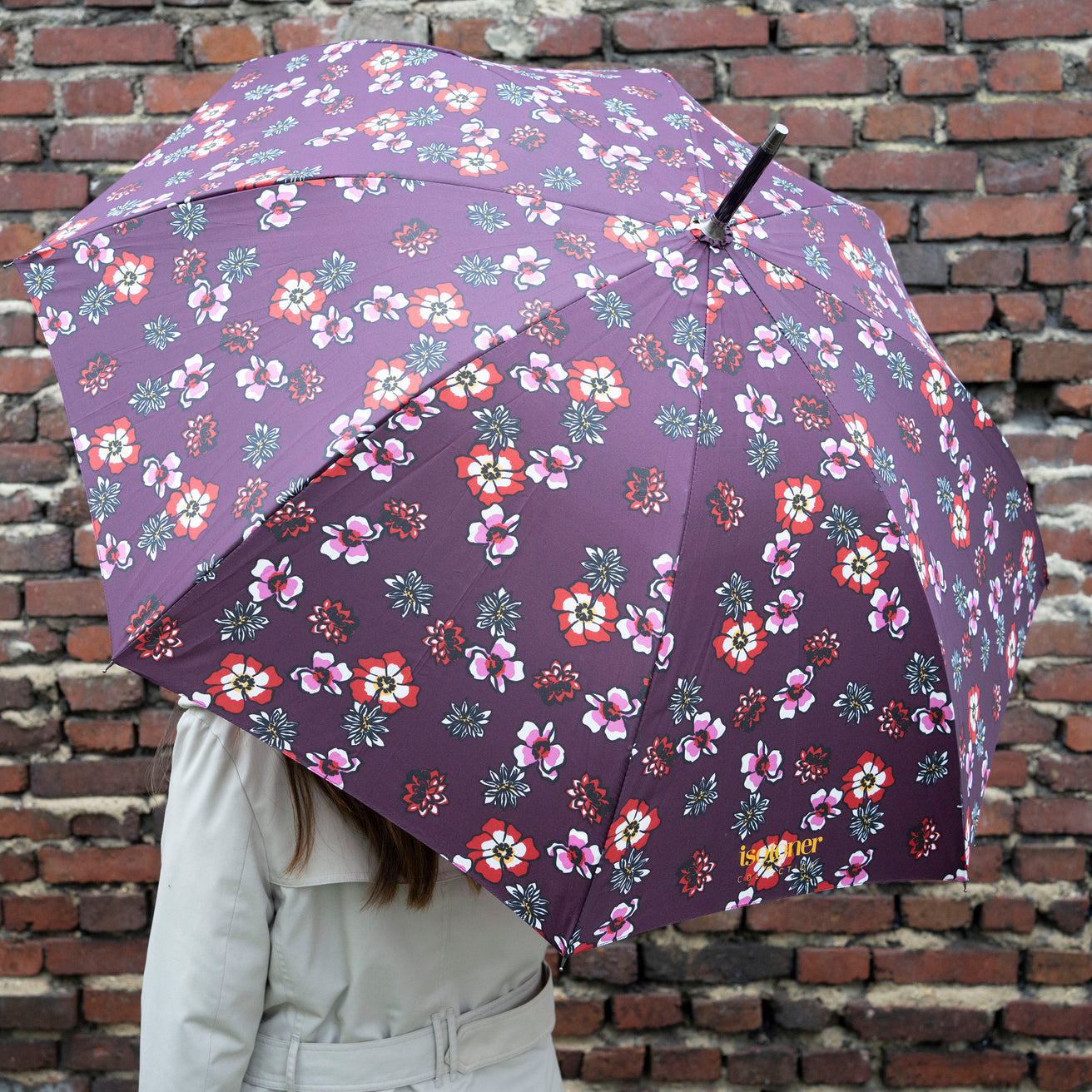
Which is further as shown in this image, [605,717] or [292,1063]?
[292,1063]

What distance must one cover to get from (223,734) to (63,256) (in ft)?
1.70

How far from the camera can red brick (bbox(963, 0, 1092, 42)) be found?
1863 millimetres

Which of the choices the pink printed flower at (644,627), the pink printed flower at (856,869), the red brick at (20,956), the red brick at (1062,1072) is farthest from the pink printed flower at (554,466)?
the red brick at (1062,1072)

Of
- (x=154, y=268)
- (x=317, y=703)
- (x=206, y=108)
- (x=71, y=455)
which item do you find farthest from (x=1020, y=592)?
(x=71, y=455)

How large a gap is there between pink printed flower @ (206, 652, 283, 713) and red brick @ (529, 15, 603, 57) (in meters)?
1.50

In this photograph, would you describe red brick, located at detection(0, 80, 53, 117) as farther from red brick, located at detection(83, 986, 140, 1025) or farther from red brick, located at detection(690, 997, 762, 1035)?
red brick, located at detection(690, 997, 762, 1035)

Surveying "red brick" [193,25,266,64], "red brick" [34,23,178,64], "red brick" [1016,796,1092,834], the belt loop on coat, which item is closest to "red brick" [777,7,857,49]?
"red brick" [193,25,266,64]

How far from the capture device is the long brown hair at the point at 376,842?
3.28 ft

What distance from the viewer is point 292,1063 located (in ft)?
3.53

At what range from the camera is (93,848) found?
6.48ft

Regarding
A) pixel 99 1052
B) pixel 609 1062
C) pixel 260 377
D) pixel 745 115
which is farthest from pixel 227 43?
pixel 609 1062

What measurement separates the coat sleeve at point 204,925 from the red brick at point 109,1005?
113 cm

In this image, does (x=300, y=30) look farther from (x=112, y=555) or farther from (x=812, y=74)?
(x=112, y=555)

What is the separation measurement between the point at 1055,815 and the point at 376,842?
156 centimetres
